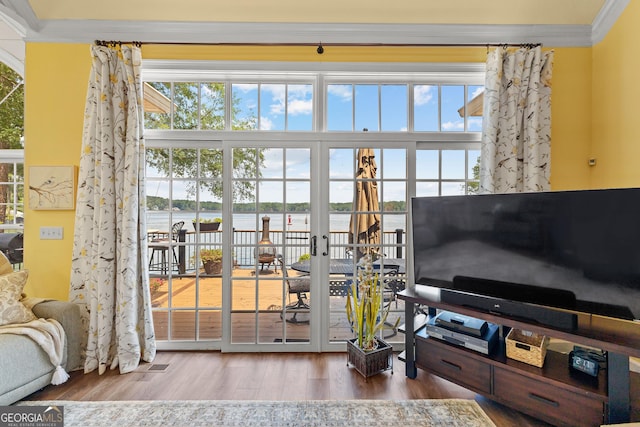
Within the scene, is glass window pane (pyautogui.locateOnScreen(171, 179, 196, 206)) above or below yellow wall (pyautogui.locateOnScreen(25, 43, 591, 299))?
below

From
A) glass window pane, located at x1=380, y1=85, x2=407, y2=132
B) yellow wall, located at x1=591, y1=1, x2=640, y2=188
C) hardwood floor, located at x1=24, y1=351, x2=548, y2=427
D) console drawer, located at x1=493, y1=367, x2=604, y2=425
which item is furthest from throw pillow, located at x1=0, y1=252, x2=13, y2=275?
yellow wall, located at x1=591, y1=1, x2=640, y2=188

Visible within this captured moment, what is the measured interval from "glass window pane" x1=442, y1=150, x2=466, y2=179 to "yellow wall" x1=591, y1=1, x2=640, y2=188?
1.12 metres

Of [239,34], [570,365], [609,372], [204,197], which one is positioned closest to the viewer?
[609,372]

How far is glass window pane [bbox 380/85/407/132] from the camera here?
110 inches

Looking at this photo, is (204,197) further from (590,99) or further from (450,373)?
(590,99)

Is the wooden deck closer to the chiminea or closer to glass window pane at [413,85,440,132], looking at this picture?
the chiminea

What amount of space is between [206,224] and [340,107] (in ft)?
5.60

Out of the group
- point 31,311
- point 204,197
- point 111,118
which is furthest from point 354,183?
point 31,311

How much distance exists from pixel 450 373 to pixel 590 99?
2739mm

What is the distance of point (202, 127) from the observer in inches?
110

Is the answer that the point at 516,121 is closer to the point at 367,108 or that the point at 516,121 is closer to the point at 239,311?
the point at 367,108

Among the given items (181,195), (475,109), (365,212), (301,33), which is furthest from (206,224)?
(475,109)

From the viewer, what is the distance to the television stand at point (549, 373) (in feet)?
5.00

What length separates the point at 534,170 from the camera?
2467mm
